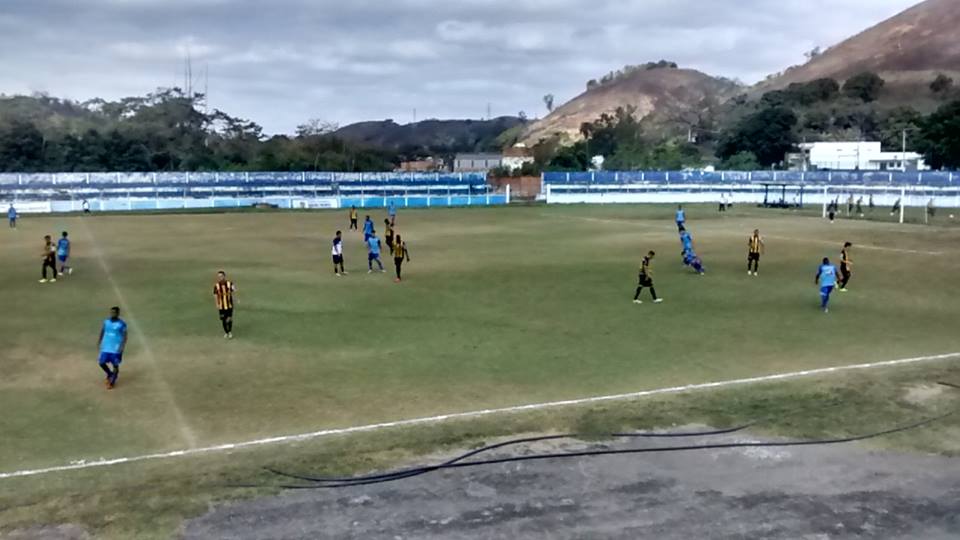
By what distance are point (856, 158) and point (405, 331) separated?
8241cm

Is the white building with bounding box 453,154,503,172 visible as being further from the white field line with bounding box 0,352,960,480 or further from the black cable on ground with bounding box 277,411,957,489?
the black cable on ground with bounding box 277,411,957,489

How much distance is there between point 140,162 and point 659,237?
244ft

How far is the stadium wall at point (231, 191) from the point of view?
2719 inches

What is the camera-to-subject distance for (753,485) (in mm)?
10211

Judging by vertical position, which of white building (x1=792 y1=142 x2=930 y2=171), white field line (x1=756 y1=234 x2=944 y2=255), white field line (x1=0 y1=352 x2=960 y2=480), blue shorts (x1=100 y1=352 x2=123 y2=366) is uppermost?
white building (x1=792 y1=142 x2=930 y2=171)

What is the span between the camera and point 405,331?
19.7m

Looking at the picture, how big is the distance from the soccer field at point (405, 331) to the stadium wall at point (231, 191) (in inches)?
1359

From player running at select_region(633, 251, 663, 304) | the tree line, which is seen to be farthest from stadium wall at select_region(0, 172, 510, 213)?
player running at select_region(633, 251, 663, 304)

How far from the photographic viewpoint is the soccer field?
13.8 meters

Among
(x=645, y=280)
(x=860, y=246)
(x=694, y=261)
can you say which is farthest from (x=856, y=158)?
(x=645, y=280)

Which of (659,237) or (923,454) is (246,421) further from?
(659,237)

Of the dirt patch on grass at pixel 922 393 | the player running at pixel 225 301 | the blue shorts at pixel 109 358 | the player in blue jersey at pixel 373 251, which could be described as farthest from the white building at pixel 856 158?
the blue shorts at pixel 109 358

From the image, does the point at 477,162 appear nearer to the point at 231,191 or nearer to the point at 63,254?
the point at 231,191

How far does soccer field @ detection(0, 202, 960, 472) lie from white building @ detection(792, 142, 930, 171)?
5757cm
